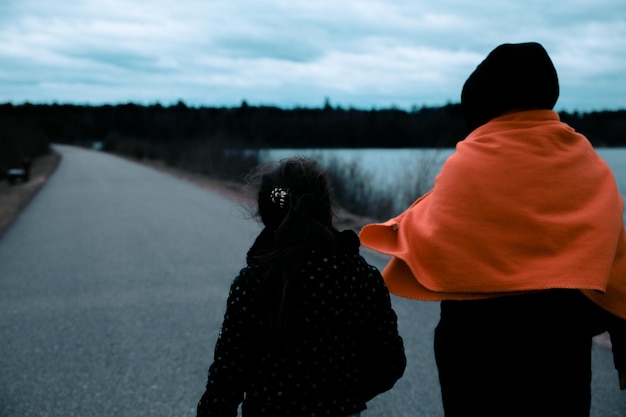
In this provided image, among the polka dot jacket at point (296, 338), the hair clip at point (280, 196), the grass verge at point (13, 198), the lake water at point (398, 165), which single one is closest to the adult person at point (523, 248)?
the polka dot jacket at point (296, 338)

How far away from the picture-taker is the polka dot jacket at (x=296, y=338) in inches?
63.8

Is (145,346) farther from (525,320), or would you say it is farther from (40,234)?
(40,234)

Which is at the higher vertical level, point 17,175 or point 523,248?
point 523,248

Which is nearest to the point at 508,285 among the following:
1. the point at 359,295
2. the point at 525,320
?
the point at 525,320

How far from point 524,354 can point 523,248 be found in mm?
331

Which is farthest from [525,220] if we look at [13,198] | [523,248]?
[13,198]

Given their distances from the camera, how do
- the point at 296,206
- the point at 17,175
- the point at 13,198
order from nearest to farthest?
the point at 296,206 < the point at 13,198 < the point at 17,175

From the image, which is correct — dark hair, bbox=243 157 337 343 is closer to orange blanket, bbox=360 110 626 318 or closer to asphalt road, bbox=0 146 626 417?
orange blanket, bbox=360 110 626 318

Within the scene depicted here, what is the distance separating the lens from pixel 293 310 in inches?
63.7

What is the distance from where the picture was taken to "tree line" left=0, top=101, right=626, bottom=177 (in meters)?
23.6

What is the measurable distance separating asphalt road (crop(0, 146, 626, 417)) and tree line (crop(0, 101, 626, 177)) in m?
4.25

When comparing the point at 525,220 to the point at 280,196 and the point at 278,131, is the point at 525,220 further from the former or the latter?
the point at 278,131

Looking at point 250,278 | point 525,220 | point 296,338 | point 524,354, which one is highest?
point 525,220

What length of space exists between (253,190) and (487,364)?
3.02 feet
